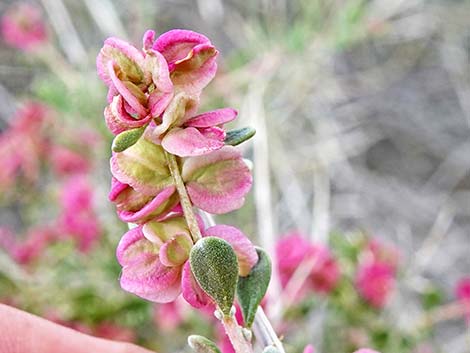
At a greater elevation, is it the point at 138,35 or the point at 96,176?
the point at 138,35

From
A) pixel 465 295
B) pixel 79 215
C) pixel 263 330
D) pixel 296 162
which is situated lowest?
pixel 296 162

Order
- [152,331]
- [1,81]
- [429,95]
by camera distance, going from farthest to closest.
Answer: [429,95] < [1,81] < [152,331]

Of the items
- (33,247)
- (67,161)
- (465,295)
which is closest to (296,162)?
(67,161)

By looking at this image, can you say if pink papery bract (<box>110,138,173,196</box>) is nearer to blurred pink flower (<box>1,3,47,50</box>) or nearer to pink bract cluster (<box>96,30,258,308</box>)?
pink bract cluster (<box>96,30,258,308</box>)

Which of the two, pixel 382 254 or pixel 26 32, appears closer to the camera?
pixel 382 254

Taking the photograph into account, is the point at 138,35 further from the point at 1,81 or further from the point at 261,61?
the point at 1,81

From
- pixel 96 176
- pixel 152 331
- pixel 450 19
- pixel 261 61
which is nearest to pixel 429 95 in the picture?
pixel 450 19

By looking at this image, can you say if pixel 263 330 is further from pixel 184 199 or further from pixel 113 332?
pixel 113 332

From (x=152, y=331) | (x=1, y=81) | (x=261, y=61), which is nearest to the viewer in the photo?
(x=152, y=331)
